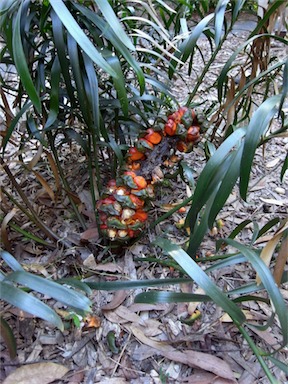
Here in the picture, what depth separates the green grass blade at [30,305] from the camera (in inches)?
20.9

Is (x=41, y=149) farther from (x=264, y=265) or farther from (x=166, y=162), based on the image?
(x=264, y=265)

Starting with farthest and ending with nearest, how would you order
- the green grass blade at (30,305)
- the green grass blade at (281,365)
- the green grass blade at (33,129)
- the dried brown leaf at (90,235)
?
1. the dried brown leaf at (90,235)
2. the green grass blade at (33,129)
3. the green grass blade at (281,365)
4. the green grass blade at (30,305)

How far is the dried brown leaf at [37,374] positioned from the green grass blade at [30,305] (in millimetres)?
225

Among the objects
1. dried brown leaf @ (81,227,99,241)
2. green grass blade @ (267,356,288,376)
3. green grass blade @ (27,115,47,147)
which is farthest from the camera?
dried brown leaf @ (81,227,99,241)

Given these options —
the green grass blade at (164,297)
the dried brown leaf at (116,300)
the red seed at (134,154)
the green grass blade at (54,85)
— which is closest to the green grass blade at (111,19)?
the green grass blade at (54,85)

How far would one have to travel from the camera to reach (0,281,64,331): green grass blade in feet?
1.74

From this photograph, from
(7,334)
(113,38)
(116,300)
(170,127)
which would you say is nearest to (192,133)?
(170,127)

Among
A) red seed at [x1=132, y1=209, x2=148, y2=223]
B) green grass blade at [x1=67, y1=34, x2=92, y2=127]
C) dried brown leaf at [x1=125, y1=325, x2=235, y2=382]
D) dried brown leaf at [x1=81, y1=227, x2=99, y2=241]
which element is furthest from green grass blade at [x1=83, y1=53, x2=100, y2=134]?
dried brown leaf at [x1=125, y1=325, x2=235, y2=382]

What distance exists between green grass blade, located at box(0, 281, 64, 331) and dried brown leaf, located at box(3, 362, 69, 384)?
0.74 ft

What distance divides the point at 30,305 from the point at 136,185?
353 mm

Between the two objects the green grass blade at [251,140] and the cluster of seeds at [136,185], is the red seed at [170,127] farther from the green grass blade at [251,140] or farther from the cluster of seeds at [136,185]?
the green grass blade at [251,140]

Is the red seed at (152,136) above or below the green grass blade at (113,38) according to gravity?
below

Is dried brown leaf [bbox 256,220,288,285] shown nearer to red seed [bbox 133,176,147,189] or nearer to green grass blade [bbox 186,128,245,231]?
green grass blade [bbox 186,128,245,231]

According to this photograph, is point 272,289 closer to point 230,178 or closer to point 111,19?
point 230,178
